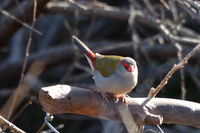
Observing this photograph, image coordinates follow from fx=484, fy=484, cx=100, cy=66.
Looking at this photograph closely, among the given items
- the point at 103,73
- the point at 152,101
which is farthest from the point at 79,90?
the point at 103,73

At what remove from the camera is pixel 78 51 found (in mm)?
4766

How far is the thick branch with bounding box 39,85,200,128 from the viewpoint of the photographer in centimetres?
217

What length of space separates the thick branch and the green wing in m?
0.66

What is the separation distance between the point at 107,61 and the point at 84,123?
9.42 ft

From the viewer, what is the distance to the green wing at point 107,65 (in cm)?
311

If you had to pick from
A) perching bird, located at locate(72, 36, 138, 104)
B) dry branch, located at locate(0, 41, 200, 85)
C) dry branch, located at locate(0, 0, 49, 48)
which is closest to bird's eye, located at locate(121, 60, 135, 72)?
perching bird, located at locate(72, 36, 138, 104)

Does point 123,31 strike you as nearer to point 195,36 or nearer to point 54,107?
point 195,36

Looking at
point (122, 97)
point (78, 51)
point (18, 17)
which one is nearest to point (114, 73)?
point (122, 97)

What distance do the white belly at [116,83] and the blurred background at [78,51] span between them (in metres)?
0.83

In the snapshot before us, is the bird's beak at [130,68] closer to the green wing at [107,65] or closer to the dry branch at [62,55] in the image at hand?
the green wing at [107,65]

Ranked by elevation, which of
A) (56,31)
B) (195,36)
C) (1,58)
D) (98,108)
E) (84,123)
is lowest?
(84,123)

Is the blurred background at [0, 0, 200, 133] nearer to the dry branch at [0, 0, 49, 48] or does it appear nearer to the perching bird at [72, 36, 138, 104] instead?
the dry branch at [0, 0, 49, 48]

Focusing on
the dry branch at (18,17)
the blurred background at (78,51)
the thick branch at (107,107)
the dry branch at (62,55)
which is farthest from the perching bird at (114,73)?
the dry branch at (62,55)

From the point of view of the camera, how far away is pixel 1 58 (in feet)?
20.6
